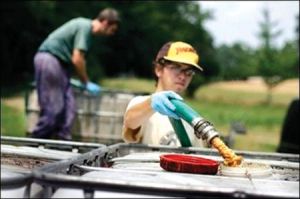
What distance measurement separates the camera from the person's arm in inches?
134

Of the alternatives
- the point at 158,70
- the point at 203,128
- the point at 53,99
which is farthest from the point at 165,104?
the point at 53,99

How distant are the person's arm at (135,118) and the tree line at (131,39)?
25325 mm

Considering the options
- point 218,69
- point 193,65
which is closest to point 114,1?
point 218,69

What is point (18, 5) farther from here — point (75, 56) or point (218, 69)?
point (218, 69)

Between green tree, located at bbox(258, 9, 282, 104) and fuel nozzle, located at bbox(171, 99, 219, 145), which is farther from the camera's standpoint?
green tree, located at bbox(258, 9, 282, 104)

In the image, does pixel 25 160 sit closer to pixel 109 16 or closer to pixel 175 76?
pixel 175 76

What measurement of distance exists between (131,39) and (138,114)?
6389 centimetres

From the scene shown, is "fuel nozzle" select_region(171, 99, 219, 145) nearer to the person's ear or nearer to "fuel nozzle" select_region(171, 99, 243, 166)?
"fuel nozzle" select_region(171, 99, 243, 166)

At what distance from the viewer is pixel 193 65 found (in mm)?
3938

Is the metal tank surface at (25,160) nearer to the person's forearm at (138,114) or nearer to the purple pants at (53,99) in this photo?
the person's forearm at (138,114)

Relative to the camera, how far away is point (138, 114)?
3529 millimetres

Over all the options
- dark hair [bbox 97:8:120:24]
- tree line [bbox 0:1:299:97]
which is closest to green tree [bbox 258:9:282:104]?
tree line [bbox 0:1:299:97]

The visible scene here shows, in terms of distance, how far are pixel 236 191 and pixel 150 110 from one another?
1570mm

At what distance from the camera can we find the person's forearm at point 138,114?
134 inches
